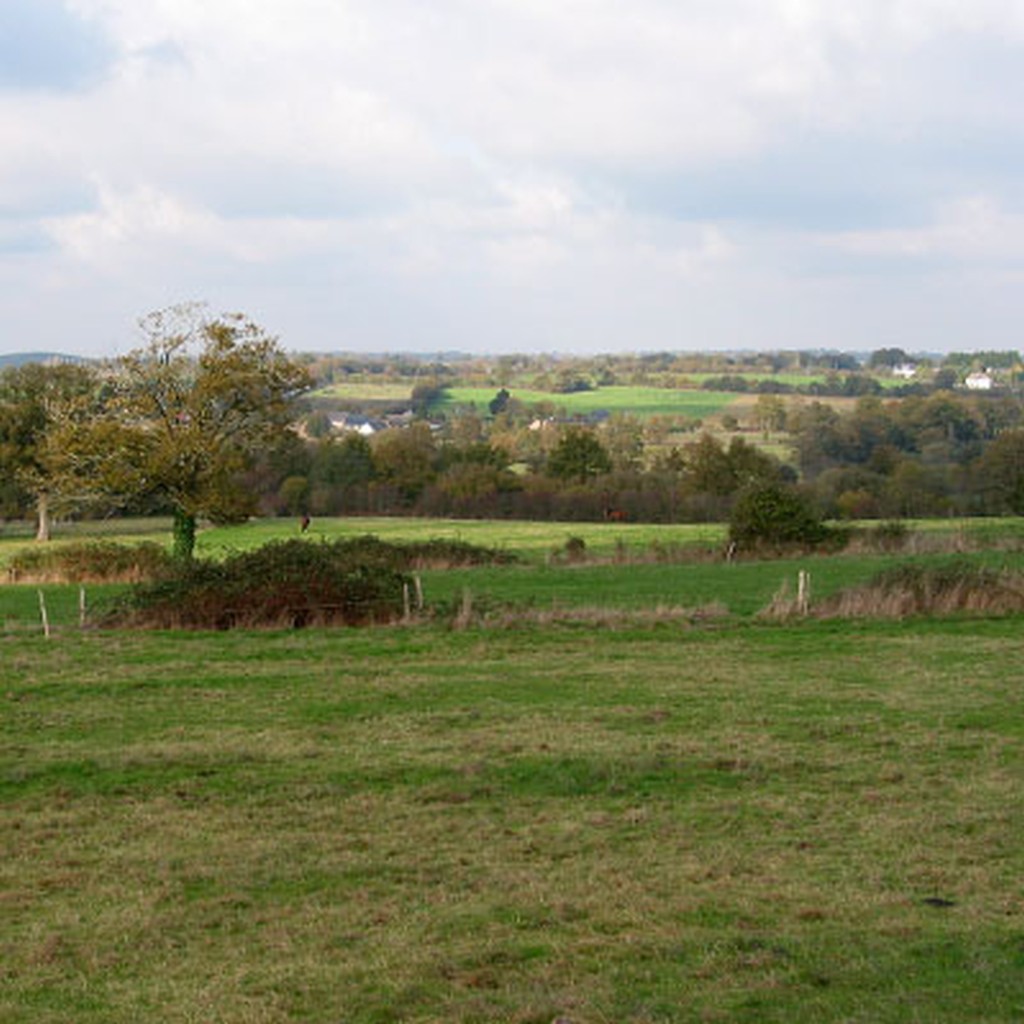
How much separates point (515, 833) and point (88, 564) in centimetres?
3185

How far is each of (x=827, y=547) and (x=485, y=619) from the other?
67.4ft

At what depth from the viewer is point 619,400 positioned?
139 meters

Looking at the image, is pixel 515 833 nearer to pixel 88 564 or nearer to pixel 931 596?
pixel 931 596

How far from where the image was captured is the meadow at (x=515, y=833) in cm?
768

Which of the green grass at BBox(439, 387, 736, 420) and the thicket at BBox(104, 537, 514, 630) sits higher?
the green grass at BBox(439, 387, 736, 420)

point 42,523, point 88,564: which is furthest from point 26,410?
point 88,564

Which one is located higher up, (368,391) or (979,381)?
(979,381)

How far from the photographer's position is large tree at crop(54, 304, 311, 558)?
→ 1463 inches

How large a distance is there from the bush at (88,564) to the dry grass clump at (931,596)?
2116 centimetres

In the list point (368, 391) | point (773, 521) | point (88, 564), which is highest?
point (368, 391)

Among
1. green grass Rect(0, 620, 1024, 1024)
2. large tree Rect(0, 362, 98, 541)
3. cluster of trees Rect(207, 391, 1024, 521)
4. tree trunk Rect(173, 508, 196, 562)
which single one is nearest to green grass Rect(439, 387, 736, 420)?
cluster of trees Rect(207, 391, 1024, 521)

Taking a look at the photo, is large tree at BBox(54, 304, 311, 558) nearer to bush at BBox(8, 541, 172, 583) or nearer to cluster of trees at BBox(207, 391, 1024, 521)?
bush at BBox(8, 541, 172, 583)

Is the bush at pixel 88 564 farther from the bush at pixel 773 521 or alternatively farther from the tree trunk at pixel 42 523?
the bush at pixel 773 521

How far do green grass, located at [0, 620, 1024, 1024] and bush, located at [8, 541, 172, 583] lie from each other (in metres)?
19.3
